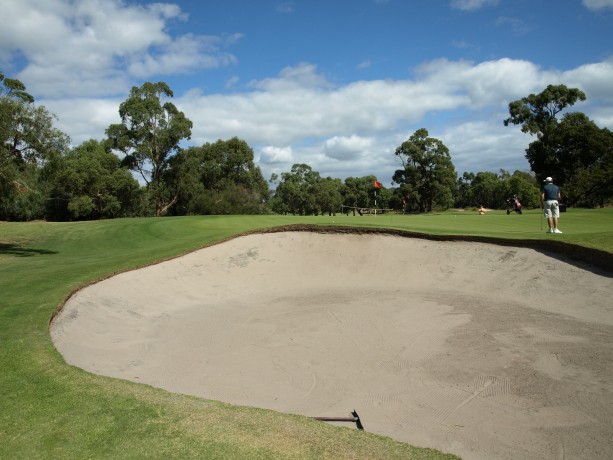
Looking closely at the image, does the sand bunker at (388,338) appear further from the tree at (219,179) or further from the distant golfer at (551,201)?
the tree at (219,179)

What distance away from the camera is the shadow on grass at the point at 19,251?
1986 centimetres

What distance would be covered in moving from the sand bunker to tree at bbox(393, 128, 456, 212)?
5623 cm

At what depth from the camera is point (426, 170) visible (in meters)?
69.5

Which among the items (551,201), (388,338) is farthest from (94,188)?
(388,338)

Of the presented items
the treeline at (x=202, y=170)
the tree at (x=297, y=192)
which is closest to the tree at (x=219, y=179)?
the treeline at (x=202, y=170)

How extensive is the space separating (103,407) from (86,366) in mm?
2742

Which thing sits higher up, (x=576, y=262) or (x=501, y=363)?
(x=576, y=262)

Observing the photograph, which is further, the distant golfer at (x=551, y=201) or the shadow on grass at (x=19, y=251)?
the shadow on grass at (x=19, y=251)

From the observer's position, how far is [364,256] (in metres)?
14.8

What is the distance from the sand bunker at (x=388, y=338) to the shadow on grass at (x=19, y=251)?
35.2ft

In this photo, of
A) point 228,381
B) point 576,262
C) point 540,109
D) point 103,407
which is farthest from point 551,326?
point 540,109

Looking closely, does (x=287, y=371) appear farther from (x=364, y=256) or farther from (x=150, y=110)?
(x=150, y=110)

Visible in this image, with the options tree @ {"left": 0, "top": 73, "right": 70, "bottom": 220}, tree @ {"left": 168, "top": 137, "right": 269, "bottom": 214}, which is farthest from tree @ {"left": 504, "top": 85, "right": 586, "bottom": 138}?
tree @ {"left": 0, "top": 73, "right": 70, "bottom": 220}

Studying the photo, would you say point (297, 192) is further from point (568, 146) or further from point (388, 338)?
point (388, 338)
